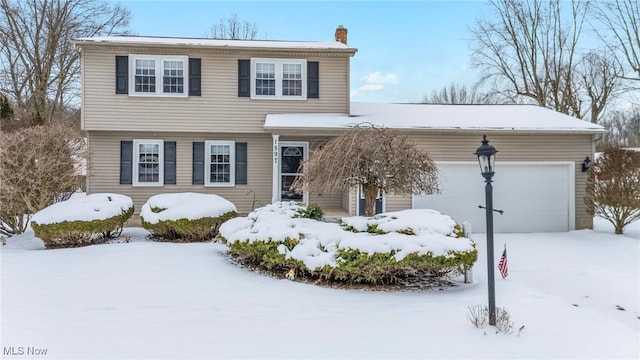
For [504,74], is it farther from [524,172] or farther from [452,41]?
[524,172]

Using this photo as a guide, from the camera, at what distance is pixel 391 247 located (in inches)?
226

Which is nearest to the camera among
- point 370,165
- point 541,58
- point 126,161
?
point 370,165

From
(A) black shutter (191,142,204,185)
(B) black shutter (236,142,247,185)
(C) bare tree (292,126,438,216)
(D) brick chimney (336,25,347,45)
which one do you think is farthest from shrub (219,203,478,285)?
(D) brick chimney (336,25,347,45)

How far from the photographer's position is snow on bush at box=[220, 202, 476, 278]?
575cm

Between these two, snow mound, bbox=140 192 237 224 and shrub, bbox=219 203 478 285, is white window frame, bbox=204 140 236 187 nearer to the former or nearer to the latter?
snow mound, bbox=140 192 237 224

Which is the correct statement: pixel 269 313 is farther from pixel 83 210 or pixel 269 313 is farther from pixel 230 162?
pixel 230 162

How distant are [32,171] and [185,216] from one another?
393cm

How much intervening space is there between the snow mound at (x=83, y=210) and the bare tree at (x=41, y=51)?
1522 cm

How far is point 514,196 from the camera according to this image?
11.2 m

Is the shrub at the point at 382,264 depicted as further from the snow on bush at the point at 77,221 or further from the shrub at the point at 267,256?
the snow on bush at the point at 77,221

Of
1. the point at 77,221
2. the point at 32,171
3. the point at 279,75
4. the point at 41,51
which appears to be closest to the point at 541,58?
the point at 279,75

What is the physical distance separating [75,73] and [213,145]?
1520 cm

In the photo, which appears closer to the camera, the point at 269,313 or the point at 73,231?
the point at 269,313

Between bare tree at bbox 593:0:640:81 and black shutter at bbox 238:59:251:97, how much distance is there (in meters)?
19.6
